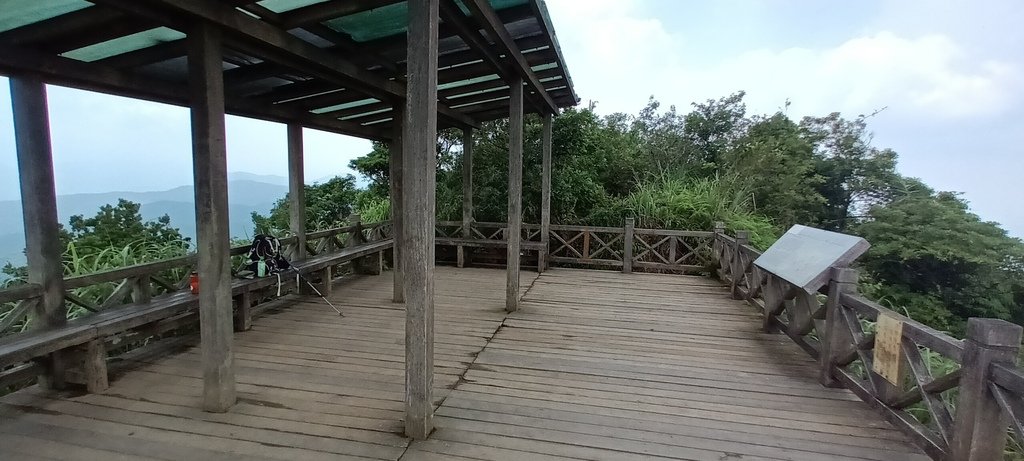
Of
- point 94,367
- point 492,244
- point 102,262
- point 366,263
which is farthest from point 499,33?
point 102,262

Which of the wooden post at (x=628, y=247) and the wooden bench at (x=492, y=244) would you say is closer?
the wooden bench at (x=492, y=244)

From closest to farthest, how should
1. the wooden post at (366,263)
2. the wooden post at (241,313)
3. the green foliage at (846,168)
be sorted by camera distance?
the wooden post at (241,313) < the wooden post at (366,263) < the green foliage at (846,168)

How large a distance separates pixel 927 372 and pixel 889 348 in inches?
7.8

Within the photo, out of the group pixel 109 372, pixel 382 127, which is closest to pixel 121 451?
pixel 109 372

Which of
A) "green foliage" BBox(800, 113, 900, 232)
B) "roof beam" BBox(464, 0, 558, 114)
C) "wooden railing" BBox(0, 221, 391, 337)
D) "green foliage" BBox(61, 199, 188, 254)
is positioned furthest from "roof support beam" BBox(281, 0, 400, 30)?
"green foliage" BBox(800, 113, 900, 232)

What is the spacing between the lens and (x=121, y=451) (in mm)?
2250

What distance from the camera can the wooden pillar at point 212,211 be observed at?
2.44 meters

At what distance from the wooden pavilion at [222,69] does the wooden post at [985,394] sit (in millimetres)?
2561

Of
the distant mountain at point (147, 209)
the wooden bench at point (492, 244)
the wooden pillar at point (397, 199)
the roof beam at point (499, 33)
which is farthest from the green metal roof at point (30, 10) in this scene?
the wooden bench at point (492, 244)

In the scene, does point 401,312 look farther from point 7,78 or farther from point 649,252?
point 649,252

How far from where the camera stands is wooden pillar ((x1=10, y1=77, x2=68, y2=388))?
276 centimetres

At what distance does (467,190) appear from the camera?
314 inches

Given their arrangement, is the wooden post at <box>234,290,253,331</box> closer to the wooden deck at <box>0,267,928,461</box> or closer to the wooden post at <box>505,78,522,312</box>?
the wooden deck at <box>0,267,928,461</box>

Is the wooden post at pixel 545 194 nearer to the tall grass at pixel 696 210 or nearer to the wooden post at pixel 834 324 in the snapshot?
the tall grass at pixel 696 210
